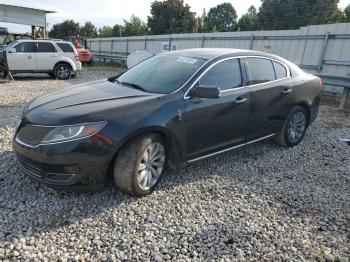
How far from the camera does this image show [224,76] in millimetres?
4258

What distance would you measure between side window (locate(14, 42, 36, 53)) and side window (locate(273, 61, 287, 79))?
1105cm

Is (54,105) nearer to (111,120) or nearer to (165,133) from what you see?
(111,120)

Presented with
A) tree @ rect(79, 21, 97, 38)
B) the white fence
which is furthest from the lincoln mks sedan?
tree @ rect(79, 21, 97, 38)

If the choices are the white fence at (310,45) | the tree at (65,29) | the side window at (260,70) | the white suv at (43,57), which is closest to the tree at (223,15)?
the tree at (65,29)

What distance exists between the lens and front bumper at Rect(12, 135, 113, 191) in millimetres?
3117

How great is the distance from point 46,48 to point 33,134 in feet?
36.9

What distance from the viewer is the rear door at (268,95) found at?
4.59 metres

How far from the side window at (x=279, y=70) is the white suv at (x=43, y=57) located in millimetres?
10692

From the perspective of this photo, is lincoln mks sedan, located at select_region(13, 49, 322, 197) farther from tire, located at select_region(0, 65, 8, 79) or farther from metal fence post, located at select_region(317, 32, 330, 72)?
tire, located at select_region(0, 65, 8, 79)

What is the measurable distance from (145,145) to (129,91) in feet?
2.77

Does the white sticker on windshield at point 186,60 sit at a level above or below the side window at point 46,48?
above

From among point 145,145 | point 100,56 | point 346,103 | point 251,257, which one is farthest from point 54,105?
point 100,56

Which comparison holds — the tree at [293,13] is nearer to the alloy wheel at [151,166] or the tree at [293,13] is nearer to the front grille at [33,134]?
the alloy wheel at [151,166]

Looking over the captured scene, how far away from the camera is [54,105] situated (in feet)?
11.7
